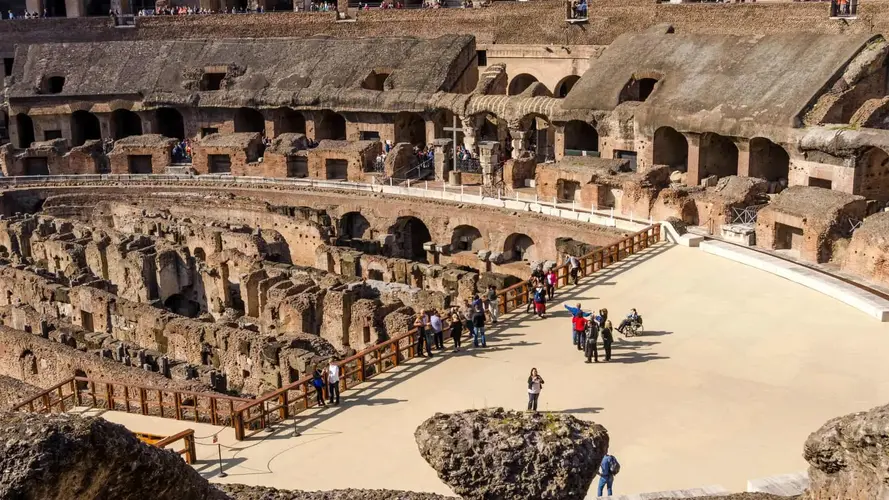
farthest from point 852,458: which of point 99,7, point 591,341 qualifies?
point 99,7

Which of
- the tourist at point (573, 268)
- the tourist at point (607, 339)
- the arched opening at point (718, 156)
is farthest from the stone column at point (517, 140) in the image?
the tourist at point (607, 339)

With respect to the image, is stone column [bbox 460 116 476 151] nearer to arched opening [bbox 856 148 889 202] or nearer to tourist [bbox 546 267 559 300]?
arched opening [bbox 856 148 889 202]

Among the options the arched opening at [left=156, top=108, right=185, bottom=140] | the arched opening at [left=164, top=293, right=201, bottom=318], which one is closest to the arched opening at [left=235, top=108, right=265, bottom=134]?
the arched opening at [left=156, top=108, right=185, bottom=140]

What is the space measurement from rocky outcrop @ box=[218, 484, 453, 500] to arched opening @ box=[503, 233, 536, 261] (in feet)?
65.4

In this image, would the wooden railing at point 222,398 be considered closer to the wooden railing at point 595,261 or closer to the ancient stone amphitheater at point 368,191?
the ancient stone amphitheater at point 368,191

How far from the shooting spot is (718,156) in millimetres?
32375

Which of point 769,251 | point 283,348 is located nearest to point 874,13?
point 769,251

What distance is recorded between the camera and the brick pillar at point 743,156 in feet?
99.1

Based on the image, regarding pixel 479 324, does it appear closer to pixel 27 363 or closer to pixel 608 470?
pixel 608 470

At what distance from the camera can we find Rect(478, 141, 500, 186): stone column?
33938 mm

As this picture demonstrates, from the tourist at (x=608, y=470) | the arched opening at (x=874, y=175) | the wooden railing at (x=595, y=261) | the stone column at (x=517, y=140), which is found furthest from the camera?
the stone column at (x=517, y=140)

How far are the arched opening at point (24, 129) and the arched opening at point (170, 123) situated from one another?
552cm

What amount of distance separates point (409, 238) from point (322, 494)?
23.6 metres

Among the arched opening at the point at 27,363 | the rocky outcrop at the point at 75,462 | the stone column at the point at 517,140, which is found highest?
the stone column at the point at 517,140
